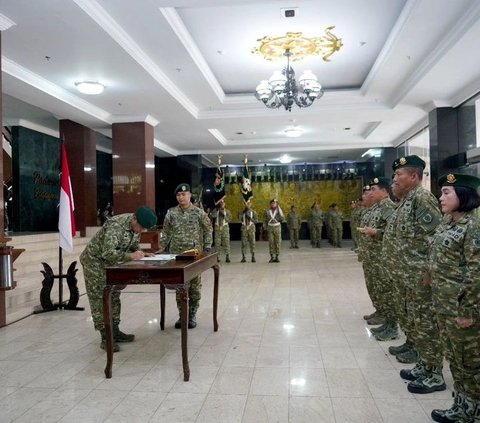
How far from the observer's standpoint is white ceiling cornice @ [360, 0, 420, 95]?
15.6 ft

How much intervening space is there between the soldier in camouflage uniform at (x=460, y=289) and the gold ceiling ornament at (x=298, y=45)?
159 inches

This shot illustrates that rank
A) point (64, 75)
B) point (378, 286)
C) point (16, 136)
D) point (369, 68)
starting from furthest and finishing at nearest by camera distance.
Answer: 1. point (16, 136)
2. point (369, 68)
3. point (64, 75)
4. point (378, 286)

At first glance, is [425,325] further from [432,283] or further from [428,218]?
[428,218]

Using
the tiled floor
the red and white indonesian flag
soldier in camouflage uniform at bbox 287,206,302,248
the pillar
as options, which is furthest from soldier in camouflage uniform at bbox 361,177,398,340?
soldier in camouflage uniform at bbox 287,206,302,248

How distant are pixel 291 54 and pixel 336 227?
9.94 meters

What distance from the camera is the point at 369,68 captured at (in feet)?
23.9

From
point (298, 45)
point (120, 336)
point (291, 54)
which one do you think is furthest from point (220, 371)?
point (291, 54)

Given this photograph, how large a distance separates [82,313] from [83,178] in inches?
185

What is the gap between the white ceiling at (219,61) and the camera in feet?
15.6

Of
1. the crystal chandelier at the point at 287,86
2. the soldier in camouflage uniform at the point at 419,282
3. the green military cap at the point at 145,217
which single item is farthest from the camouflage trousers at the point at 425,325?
the crystal chandelier at the point at 287,86

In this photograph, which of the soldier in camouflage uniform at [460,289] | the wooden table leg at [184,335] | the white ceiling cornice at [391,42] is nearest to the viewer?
the soldier in camouflage uniform at [460,289]

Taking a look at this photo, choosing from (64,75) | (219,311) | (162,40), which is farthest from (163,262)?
(64,75)

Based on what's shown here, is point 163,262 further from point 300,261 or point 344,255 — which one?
point 344,255

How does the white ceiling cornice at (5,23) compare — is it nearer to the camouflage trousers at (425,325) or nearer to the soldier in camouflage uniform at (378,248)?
the soldier in camouflage uniform at (378,248)
